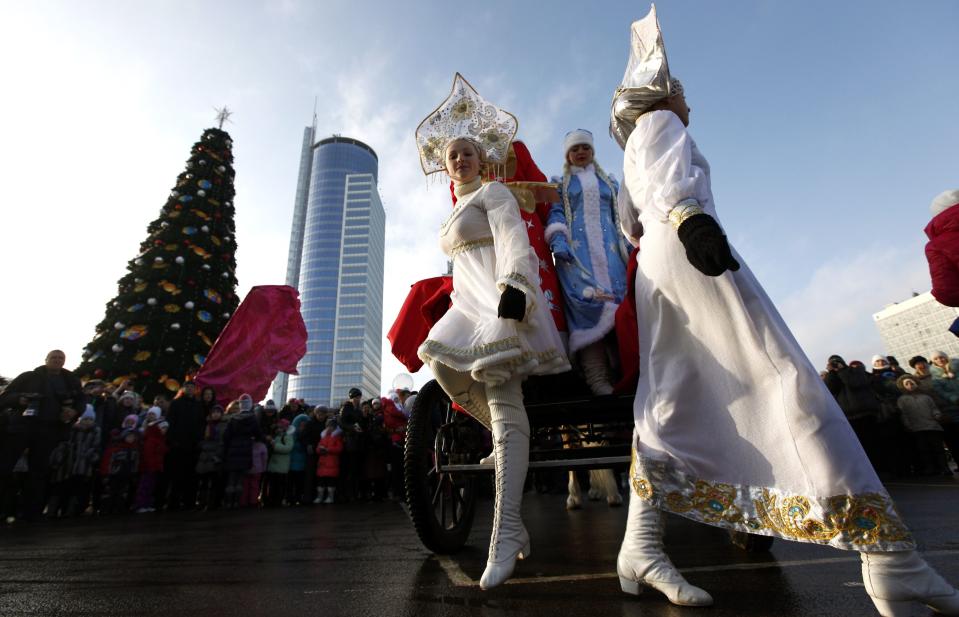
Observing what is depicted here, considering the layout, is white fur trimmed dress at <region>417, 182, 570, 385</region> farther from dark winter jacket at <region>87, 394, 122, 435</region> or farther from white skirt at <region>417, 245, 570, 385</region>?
dark winter jacket at <region>87, 394, 122, 435</region>

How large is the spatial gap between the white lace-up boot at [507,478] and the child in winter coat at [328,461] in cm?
665

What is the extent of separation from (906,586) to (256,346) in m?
11.3

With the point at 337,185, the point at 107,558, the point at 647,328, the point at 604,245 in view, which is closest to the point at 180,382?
the point at 107,558

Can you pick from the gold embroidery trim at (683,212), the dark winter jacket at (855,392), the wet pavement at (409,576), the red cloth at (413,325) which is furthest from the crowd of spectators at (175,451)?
the gold embroidery trim at (683,212)

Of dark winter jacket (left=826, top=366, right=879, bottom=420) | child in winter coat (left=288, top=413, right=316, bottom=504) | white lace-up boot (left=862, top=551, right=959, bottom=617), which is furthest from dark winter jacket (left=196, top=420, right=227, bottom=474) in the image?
dark winter jacket (left=826, top=366, right=879, bottom=420)

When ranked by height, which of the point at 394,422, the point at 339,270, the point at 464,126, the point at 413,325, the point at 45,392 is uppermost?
the point at 339,270

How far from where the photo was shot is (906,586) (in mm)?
1177

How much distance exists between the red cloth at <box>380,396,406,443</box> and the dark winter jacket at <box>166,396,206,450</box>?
2.88 meters

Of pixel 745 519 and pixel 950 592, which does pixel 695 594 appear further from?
pixel 950 592

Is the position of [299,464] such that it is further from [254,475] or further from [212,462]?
[212,462]

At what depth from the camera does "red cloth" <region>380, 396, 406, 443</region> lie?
27.6 feet

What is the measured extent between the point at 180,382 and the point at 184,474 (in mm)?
5289

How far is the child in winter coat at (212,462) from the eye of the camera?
7523mm

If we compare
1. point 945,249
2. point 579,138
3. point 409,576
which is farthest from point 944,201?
point 409,576
